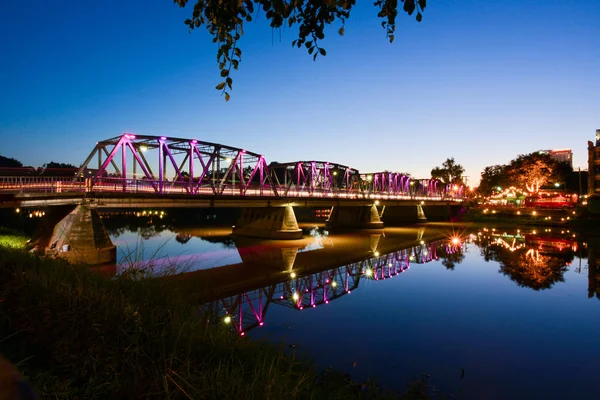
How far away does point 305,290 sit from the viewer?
1941 cm

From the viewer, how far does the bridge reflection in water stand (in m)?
14.2

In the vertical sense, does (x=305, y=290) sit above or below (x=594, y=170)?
below

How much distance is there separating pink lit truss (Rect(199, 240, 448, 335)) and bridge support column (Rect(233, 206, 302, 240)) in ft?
52.4

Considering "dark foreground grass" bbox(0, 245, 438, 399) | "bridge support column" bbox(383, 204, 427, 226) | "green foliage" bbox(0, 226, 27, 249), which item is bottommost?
"bridge support column" bbox(383, 204, 427, 226)

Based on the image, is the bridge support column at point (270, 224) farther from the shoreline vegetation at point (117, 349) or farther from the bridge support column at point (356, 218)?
the shoreline vegetation at point (117, 349)

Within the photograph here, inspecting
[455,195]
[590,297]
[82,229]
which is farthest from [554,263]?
[455,195]

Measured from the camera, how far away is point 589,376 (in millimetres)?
9750

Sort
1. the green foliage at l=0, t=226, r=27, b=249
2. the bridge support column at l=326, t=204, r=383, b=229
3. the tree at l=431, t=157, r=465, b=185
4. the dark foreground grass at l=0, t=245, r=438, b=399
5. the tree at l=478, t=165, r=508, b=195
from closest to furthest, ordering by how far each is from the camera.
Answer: the dark foreground grass at l=0, t=245, r=438, b=399 < the green foliage at l=0, t=226, r=27, b=249 < the bridge support column at l=326, t=204, r=383, b=229 < the tree at l=478, t=165, r=508, b=195 < the tree at l=431, t=157, r=465, b=185

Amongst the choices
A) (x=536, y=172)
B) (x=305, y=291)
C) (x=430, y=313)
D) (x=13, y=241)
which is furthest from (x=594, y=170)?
(x=13, y=241)

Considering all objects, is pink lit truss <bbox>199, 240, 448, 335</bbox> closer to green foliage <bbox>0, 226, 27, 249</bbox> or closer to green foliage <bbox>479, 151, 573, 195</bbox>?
green foliage <bbox>0, 226, 27, 249</bbox>

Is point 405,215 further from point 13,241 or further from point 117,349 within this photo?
point 117,349

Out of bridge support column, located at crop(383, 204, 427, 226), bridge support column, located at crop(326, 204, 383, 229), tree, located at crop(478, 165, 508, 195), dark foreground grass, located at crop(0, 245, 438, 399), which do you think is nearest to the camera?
dark foreground grass, located at crop(0, 245, 438, 399)

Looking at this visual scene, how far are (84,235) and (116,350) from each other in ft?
75.2

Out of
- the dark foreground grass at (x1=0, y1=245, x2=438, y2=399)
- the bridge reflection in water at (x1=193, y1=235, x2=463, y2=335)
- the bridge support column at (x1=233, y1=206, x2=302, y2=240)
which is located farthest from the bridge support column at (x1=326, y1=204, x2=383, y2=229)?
the dark foreground grass at (x1=0, y1=245, x2=438, y2=399)
